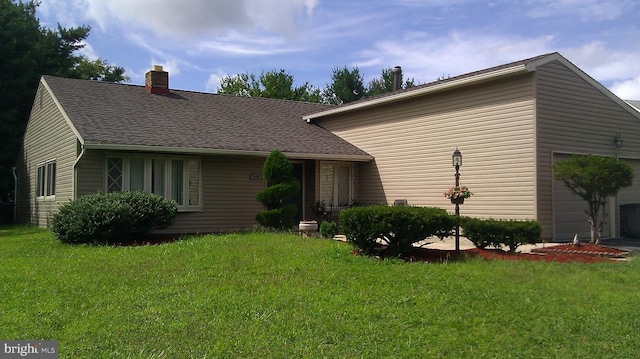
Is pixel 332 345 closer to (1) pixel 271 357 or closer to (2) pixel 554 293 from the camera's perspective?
(1) pixel 271 357

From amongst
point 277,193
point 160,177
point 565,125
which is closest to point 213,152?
point 160,177

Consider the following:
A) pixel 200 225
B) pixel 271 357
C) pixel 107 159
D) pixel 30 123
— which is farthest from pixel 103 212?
pixel 30 123

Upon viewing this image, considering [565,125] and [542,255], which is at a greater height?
[565,125]

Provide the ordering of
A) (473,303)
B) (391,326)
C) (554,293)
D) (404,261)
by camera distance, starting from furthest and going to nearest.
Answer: (404,261) < (554,293) < (473,303) < (391,326)

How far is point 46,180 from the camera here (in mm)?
17344

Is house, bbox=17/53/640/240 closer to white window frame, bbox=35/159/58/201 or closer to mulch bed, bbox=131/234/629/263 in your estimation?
white window frame, bbox=35/159/58/201

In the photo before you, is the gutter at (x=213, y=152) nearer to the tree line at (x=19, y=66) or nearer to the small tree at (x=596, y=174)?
the small tree at (x=596, y=174)

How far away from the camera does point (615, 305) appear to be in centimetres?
674

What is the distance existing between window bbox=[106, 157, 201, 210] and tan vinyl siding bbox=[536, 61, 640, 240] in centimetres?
903

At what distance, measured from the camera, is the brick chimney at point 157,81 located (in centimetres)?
1875

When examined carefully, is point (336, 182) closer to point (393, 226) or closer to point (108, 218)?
point (108, 218)

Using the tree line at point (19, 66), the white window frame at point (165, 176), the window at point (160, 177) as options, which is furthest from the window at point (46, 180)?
the tree line at point (19, 66)

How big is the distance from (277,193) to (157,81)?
7.56 meters

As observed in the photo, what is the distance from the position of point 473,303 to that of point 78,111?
12476 millimetres
